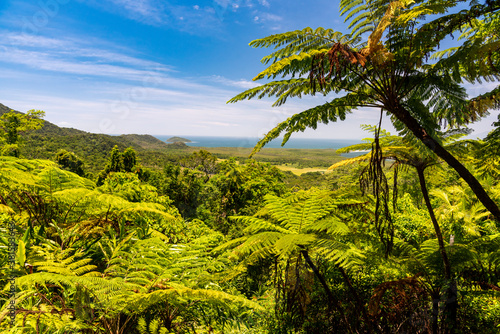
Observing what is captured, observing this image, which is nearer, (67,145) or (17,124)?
(17,124)

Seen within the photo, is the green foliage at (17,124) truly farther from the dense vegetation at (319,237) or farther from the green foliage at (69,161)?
the dense vegetation at (319,237)

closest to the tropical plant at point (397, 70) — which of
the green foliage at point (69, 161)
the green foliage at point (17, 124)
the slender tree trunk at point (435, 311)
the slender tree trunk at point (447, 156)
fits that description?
the slender tree trunk at point (447, 156)

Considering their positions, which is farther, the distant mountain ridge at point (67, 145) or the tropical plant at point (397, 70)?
the distant mountain ridge at point (67, 145)

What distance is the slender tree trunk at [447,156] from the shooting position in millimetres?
2840

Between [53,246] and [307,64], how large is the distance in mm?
3760

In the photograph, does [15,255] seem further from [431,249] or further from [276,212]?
[431,249]

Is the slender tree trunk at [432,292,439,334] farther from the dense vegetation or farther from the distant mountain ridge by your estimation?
the distant mountain ridge

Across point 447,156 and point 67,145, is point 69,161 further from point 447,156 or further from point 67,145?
point 67,145

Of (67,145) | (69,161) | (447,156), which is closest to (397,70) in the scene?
(447,156)

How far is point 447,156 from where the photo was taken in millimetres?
2846

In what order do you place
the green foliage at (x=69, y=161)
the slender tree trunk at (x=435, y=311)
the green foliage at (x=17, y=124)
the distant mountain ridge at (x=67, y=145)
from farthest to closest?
the distant mountain ridge at (x=67, y=145) → the green foliage at (x=69, y=161) → the green foliage at (x=17, y=124) → the slender tree trunk at (x=435, y=311)

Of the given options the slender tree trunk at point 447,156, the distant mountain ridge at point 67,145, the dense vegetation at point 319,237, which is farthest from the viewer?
the distant mountain ridge at point 67,145

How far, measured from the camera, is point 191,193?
1945 cm

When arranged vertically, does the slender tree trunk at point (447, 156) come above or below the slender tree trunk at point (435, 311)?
above
